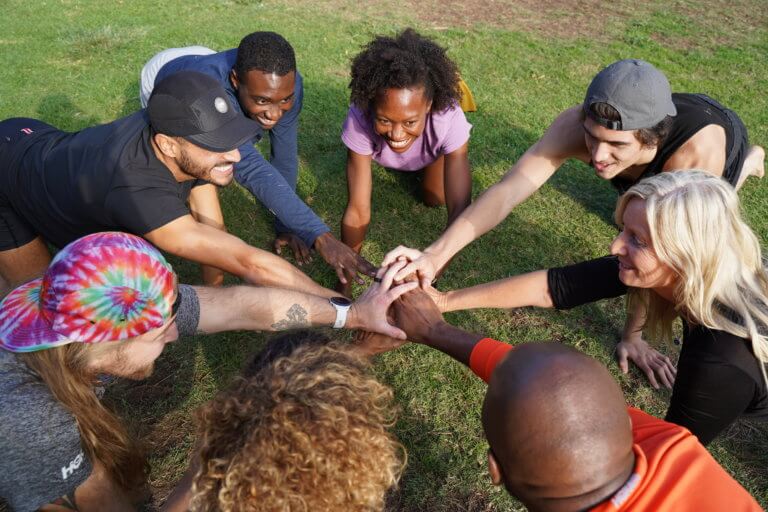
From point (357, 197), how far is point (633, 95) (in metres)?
2.07

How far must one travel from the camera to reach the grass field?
3379mm

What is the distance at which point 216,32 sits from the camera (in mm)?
9125

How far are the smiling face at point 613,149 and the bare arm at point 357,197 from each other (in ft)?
5.38

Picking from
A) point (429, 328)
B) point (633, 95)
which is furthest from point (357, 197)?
point (633, 95)

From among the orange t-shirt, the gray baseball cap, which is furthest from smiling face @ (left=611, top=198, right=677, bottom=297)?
the orange t-shirt

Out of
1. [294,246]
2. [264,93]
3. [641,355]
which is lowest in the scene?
[294,246]

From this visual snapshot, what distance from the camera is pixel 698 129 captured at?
327 centimetres

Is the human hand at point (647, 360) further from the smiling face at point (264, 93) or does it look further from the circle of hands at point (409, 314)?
the smiling face at point (264, 93)

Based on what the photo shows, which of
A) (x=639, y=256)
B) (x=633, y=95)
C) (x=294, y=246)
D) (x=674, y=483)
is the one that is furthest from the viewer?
(x=294, y=246)

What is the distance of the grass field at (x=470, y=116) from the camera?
3379 mm

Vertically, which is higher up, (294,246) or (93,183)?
(93,183)

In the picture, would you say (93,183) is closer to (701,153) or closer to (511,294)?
(511,294)

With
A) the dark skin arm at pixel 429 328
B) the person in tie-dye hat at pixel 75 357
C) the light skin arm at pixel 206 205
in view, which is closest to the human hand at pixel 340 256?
the dark skin arm at pixel 429 328

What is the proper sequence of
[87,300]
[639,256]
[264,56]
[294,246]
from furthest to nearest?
1. [294,246]
2. [264,56]
3. [639,256]
4. [87,300]
